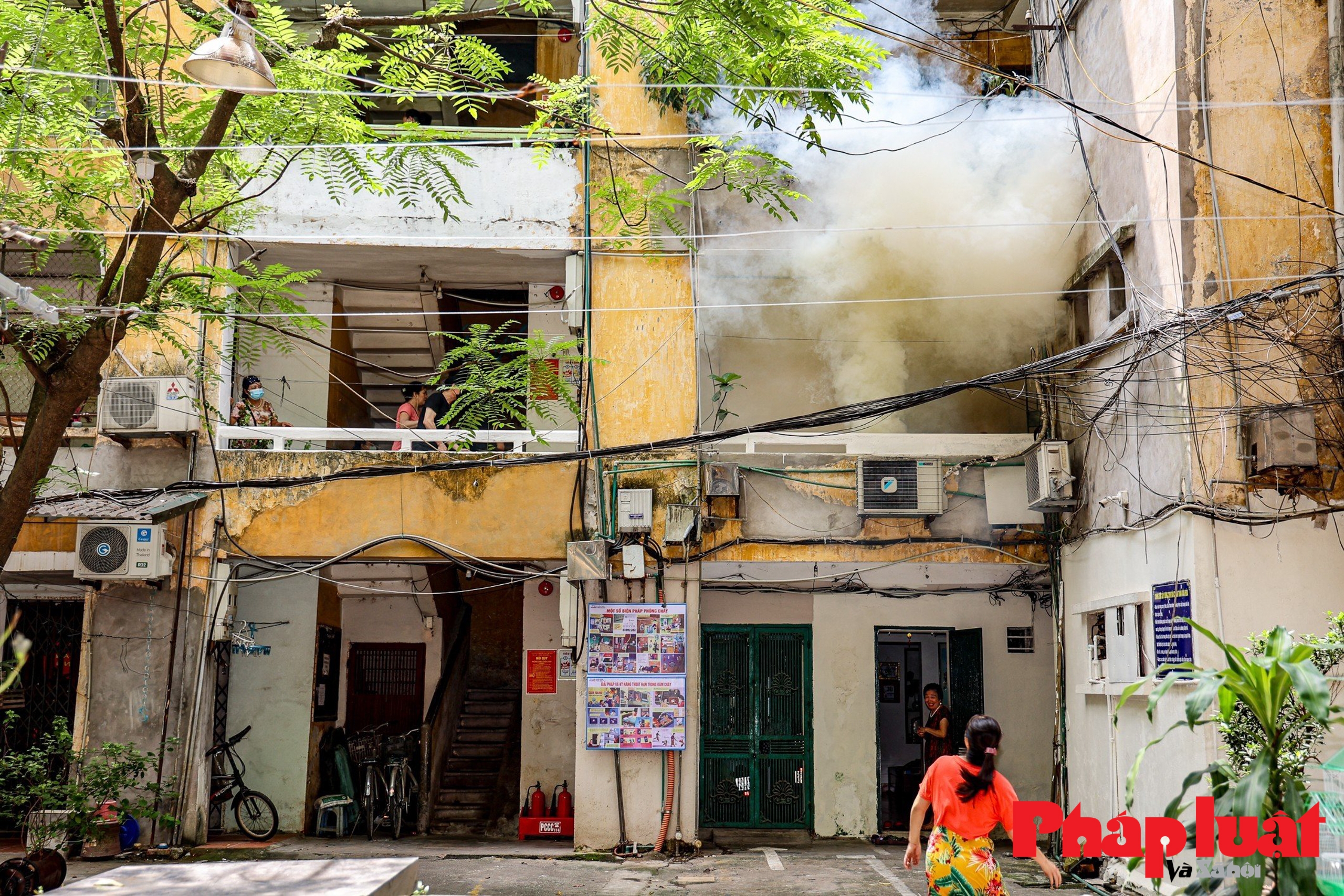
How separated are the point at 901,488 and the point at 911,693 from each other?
4.23 meters

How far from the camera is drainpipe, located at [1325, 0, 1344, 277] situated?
355 inches

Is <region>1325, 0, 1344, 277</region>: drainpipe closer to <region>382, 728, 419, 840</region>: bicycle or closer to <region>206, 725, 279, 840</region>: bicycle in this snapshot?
<region>382, 728, 419, 840</region>: bicycle

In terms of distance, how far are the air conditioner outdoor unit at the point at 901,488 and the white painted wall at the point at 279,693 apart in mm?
7465

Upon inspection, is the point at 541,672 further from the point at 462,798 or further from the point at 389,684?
the point at 389,684

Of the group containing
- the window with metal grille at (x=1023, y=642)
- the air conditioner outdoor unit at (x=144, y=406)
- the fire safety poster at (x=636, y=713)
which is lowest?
the fire safety poster at (x=636, y=713)

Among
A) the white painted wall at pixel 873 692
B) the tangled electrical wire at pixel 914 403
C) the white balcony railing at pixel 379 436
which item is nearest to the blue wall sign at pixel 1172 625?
the tangled electrical wire at pixel 914 403

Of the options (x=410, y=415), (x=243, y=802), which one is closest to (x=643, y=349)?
(x=410, y=415)

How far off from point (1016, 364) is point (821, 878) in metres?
6.38

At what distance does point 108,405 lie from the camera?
11.7m

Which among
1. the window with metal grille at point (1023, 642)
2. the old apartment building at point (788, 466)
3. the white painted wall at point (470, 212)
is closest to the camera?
the old apartment building at point (788, 466)

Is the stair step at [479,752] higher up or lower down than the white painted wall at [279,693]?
lower down

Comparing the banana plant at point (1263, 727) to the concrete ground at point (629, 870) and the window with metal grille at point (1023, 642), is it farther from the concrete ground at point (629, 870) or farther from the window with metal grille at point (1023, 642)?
the window with metal grille at point (1023, 642)

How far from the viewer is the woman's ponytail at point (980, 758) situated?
5.94 m

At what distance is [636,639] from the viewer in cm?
1167
